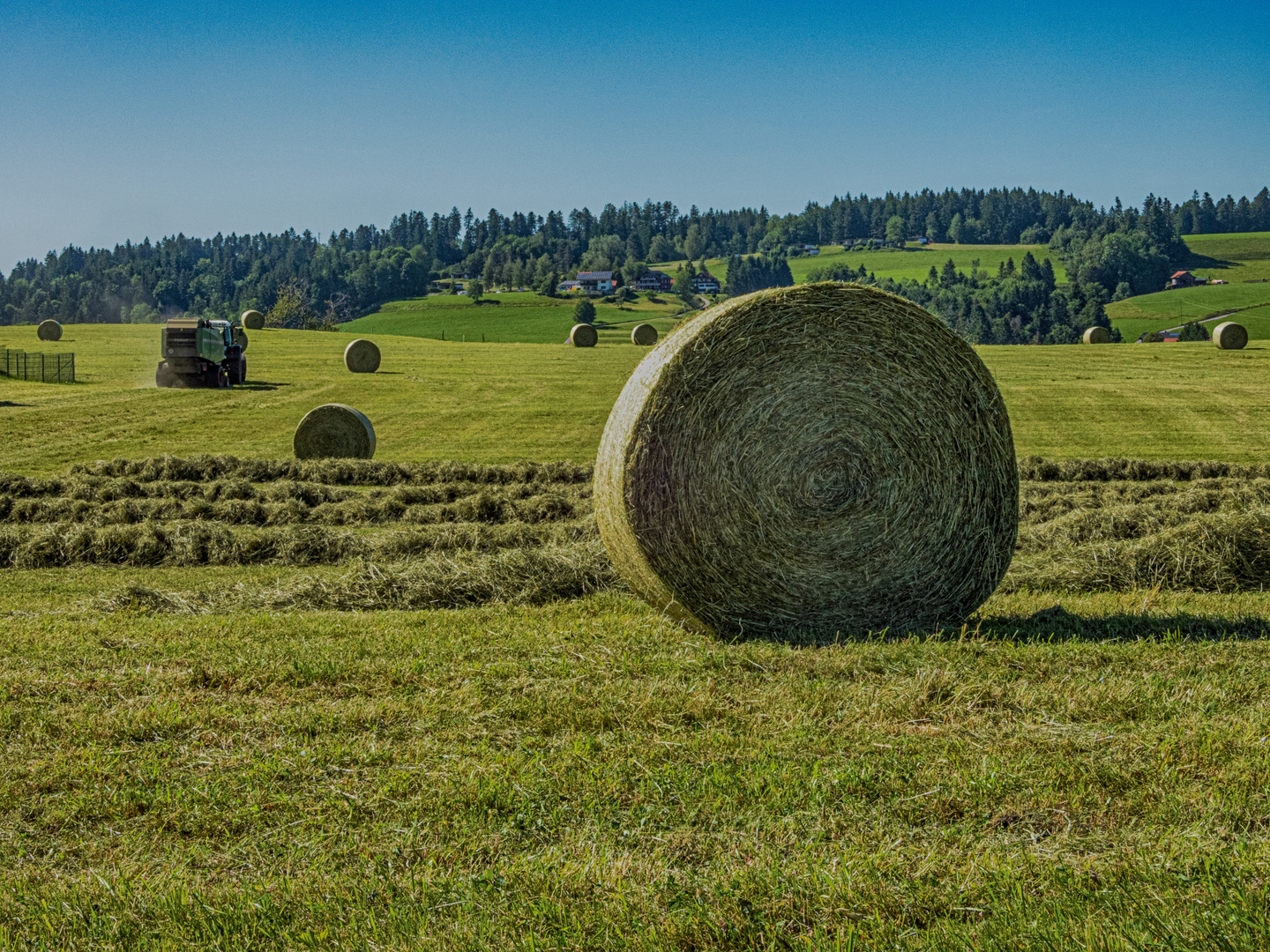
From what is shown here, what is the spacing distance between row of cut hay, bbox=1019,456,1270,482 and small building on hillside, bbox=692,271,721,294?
444ft

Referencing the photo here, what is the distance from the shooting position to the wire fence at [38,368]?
4435 centimetres

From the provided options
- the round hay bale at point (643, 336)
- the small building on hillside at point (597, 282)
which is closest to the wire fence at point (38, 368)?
the round hay bale at point (643, 336)

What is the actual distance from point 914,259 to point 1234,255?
4446 cm

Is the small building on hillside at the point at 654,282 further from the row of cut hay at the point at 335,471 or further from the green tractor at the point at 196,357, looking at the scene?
the row of cut hay at the point at 335,471

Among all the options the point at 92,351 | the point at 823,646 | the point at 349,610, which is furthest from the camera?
the point at 92,351

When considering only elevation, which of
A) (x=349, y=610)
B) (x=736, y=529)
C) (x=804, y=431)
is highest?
(x=804, y=431)

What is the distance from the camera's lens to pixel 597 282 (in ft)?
552

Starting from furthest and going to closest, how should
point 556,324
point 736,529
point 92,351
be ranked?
point 556,324 < point 92,351 < point 736,529

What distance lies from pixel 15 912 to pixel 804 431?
6042 millimetres

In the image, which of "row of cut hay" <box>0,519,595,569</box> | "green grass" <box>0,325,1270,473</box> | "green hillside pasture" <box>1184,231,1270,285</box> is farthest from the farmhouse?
"row of cut hay" <box>0,519,595,569</box>

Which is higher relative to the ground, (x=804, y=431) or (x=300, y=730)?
(x=804, y=431)

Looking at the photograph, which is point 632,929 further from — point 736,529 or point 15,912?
point 736,529

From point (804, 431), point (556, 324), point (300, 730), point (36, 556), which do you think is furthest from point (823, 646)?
point (556, 324)

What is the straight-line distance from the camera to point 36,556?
12742mm
